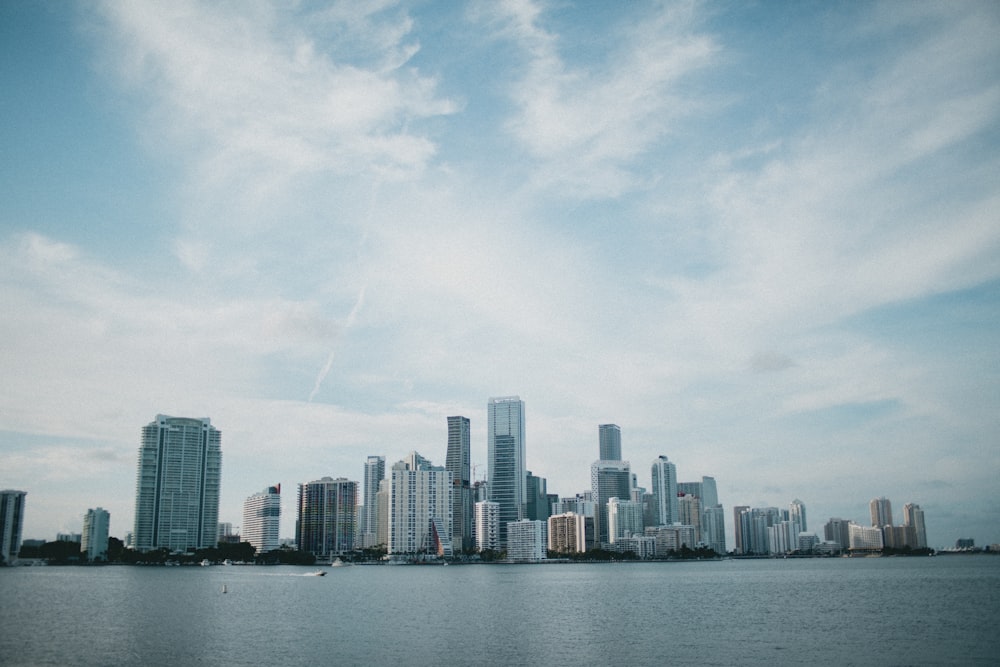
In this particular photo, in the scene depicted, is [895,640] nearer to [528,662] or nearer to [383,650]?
[528,662]

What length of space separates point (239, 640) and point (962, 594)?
109932 millimetres

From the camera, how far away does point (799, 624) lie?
81.8 metres

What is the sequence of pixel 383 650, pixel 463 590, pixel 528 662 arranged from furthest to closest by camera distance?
pixel 463 590, pixel 383 650, pixel 528 662

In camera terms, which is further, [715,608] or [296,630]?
[715,608]

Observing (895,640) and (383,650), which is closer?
(383,650)

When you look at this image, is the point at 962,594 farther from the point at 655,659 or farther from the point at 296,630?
the point at 296,630

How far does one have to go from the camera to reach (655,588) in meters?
153

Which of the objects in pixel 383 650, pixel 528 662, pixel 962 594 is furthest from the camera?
pixel 962 594

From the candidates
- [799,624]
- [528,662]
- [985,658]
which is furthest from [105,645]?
[985,658]

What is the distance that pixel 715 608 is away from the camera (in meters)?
103

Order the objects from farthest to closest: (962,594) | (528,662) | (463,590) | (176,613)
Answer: (463,590) < (962,594) < (176,613) < (528,662)

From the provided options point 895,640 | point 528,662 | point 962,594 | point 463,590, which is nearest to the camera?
point 528,662

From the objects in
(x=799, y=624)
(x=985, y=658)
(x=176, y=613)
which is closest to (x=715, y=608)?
(x=799, y=624)

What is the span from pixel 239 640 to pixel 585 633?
107 ft
